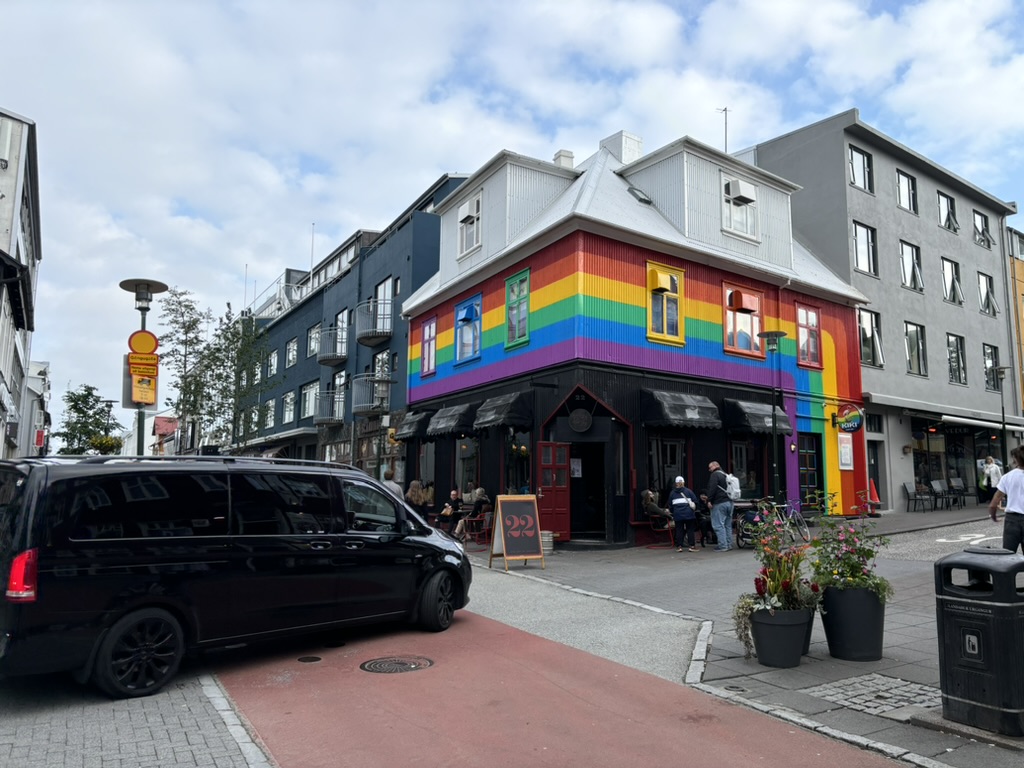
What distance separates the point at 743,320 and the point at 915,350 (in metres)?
10.1

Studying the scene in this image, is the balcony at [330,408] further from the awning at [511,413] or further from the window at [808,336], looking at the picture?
the window at [808,336]

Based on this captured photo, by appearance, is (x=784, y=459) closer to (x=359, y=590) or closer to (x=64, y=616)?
(x=359, y=590)

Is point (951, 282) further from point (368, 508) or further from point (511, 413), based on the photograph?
point (368, 508)

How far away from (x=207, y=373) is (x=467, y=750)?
21.7 m

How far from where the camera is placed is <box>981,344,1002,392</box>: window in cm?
3006

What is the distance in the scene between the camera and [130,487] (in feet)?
20.1

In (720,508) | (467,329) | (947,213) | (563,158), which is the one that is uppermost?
(947,213)

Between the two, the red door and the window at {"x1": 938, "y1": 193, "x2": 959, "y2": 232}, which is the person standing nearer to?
the window at {"x1": 938, "y1": 193, "x2": 959, "y2": 232}

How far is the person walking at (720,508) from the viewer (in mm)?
15734

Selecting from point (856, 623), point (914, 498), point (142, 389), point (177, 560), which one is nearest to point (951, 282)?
point (914, 498)

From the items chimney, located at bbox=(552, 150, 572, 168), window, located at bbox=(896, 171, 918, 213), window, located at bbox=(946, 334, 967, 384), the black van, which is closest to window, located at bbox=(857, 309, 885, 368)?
window, located at bbox=(896, 171, 918, 213)

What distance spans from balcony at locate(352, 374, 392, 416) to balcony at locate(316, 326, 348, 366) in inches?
128

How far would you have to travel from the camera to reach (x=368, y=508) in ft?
26.2

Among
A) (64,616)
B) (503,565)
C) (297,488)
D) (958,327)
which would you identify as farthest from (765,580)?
(958,327)
